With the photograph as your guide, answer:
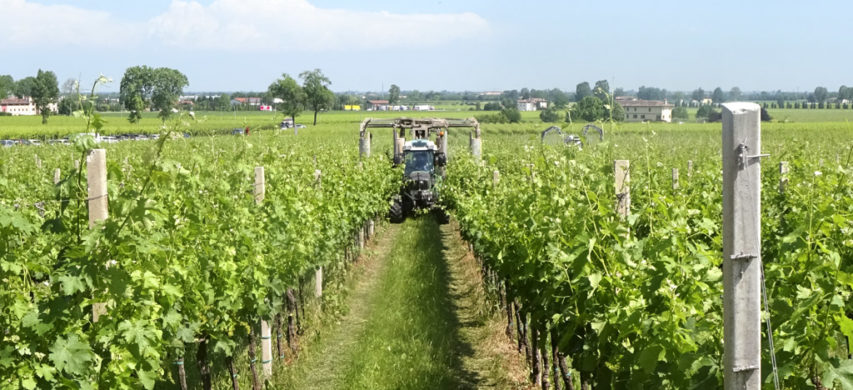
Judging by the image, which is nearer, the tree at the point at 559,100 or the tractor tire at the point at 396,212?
the tree at the point at 559,100

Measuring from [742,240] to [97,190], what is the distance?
2.97 m

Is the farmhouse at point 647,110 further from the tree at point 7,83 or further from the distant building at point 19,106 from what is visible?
the distant building at point 19,106

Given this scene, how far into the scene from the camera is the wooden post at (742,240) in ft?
7.39

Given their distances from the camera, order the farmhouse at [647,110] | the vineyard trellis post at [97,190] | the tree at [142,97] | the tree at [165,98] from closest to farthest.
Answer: the vineyard trellis post at [97,190] < the tree at [142,97] < the tree at [165,98] < the farmhouse at [647,110]

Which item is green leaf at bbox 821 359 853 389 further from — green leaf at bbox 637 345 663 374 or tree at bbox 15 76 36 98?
tree at bbox 15 76 36 98

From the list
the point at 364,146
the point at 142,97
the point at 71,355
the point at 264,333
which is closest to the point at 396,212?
the point at 364,146

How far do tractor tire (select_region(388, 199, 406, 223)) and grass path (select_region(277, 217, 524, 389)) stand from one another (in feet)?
13.8

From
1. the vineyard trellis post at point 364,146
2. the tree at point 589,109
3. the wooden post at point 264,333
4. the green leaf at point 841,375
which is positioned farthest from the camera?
the vineyard trellis post at point 364,146

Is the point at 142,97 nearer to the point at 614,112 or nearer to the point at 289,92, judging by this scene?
the point at 614,112

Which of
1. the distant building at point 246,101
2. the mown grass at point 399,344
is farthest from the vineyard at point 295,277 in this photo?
the distant building at point 246,101

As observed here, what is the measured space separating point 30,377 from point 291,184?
5266 mm

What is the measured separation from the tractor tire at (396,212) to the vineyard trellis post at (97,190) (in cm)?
1300

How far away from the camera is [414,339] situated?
8.31 meters

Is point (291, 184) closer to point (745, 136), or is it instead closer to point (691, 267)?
point (691, 267)
